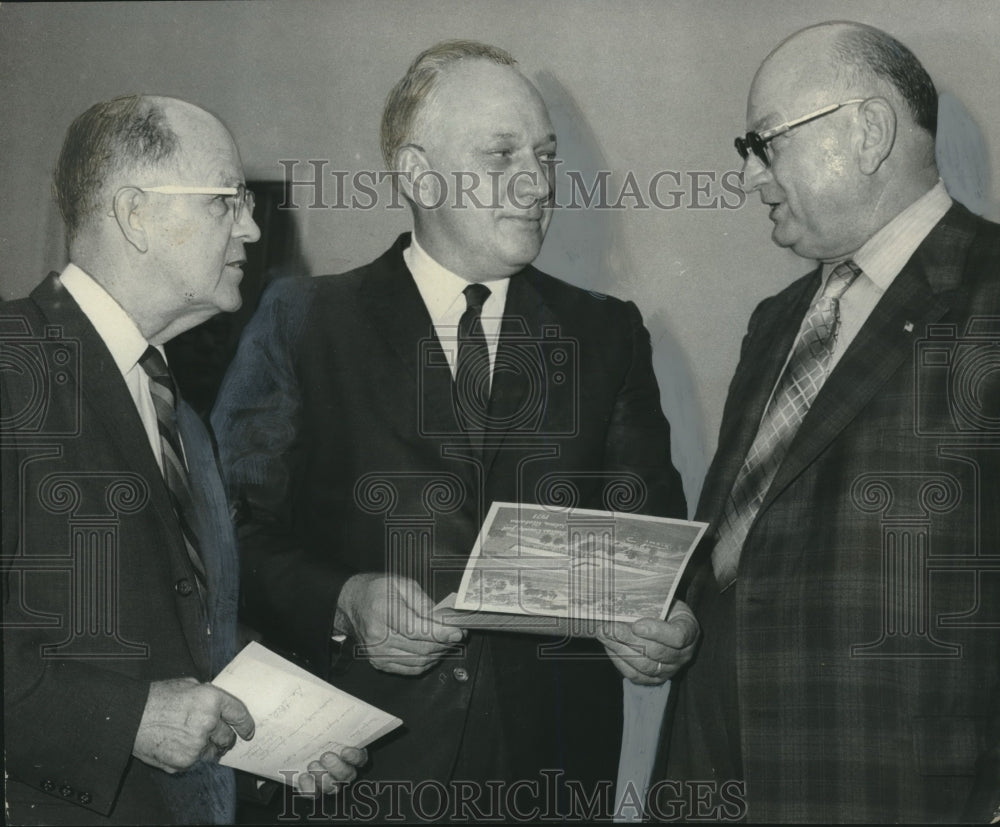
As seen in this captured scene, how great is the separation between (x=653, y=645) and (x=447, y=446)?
2.03 ft

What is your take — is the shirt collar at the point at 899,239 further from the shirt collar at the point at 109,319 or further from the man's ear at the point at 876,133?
the shirt collar at the point at 109,319

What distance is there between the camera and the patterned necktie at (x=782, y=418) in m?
2.88

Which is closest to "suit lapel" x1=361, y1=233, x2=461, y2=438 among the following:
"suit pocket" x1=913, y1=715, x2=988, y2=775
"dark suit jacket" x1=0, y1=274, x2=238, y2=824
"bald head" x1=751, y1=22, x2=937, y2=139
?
"dark suit jacket" x1=0, y1=274, x2=238, y2=824

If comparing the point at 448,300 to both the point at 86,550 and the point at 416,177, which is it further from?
the point at 86,550

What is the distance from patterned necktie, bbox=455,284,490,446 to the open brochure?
10.6 inches

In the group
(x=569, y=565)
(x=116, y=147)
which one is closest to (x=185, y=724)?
(x=569, y=565)

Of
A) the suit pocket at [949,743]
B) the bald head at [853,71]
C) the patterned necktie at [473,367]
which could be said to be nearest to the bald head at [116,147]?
the patterned necktie at [473,367]

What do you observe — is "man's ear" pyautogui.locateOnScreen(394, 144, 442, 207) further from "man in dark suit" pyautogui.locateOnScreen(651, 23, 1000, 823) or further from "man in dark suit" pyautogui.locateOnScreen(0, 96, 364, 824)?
"man in dark suit" pyautogui.locateOnScreen(651, 23, 1000, 823)

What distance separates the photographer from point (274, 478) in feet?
9.59

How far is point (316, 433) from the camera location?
2922 mm

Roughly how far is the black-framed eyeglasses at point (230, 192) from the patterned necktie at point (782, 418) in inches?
49.1

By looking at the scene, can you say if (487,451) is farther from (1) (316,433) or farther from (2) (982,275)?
(2) (982,275)

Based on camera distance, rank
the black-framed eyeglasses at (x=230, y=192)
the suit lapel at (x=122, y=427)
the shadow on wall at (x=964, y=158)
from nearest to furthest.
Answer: the suit lapel at (x=122, y=427)
the black-framed eyeglasses at (x=230, y=192)
the shadow on wall at (x=964, y=158)

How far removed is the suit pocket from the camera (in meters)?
2.67
